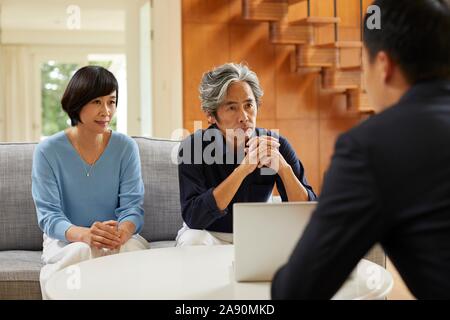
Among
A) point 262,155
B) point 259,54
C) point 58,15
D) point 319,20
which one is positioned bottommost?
point 262,155

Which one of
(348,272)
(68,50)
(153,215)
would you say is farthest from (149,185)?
(68,50)

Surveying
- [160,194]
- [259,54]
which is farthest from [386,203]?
[259,54]

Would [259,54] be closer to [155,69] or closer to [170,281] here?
[155,69]

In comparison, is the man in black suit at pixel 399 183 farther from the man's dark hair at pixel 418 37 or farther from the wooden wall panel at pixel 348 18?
the wooden wall panel at pixel 348 18

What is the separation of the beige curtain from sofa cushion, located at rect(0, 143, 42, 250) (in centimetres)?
813

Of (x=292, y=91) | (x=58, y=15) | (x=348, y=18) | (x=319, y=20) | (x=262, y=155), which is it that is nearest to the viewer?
(x=262, y=155)

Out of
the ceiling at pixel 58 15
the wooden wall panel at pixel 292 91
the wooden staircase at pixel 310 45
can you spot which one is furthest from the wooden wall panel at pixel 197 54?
the ceiling at pixel 58 15

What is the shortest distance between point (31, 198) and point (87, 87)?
0.60 m

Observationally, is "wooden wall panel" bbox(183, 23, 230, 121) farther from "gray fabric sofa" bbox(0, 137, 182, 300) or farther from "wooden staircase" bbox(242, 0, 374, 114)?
"gray fabric sofa" bbox(0, 137, 182, 300)

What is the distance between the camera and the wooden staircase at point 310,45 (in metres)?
5.75

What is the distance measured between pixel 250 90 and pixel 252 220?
3.45 ft

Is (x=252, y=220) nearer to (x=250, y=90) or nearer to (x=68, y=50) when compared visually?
(x=250, y=90)

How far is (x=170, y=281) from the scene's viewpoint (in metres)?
1.53
